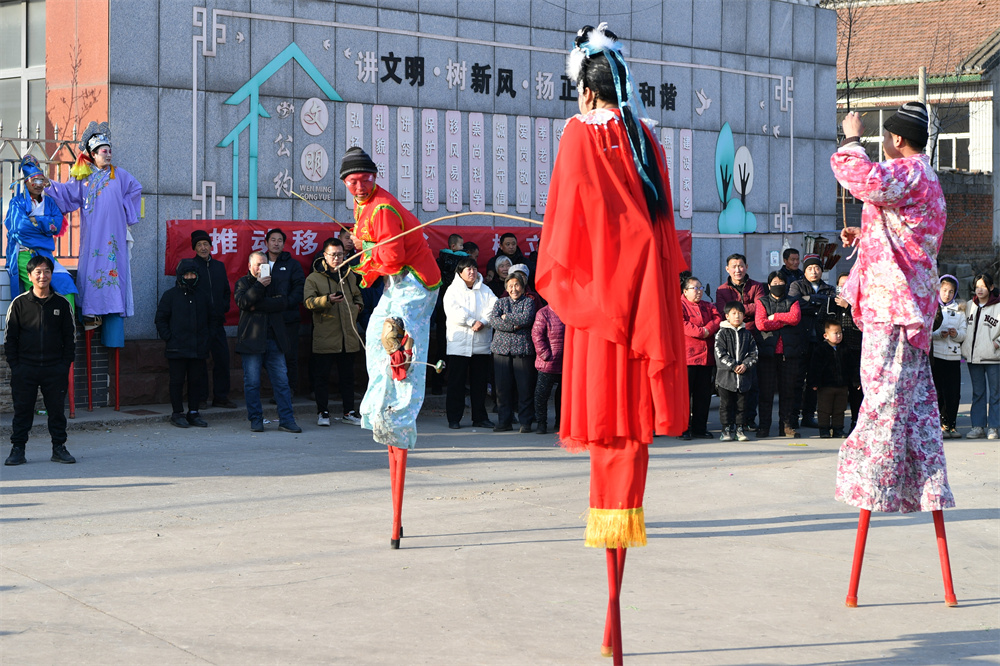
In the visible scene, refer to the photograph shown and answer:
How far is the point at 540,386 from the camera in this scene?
11.3 m

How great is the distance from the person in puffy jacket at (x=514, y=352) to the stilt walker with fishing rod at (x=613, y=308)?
Result: 6944mm

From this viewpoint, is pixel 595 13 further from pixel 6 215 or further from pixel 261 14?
pixel 6 215

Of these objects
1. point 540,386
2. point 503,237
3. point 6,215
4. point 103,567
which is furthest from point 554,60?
point 103,567

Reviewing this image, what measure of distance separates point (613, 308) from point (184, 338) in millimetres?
7572

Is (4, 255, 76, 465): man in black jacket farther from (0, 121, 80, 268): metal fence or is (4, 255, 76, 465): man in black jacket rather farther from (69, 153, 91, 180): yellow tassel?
(0, 121, 80, 268): metal fence

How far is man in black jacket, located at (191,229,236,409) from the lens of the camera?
37.7 feet

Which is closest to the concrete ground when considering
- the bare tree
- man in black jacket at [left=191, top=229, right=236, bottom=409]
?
man in black jacket at [left=191, top=229, right=236, bottom=409]

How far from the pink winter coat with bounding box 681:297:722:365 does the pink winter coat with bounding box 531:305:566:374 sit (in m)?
1.27

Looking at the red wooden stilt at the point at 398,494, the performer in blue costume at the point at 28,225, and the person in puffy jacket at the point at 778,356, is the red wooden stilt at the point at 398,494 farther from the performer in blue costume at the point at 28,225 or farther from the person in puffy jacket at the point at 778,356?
the person in puffy jacket at the point at 778,356

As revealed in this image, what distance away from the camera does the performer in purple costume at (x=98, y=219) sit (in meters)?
11.1

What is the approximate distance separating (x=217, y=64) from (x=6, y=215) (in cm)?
284

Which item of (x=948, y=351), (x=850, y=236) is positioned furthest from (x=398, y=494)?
(x=948, y=351)

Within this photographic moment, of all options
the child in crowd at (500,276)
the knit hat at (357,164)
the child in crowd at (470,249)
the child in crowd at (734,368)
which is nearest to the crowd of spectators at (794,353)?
the child in crowd at (734,368)

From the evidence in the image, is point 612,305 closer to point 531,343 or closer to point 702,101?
point 531,343
